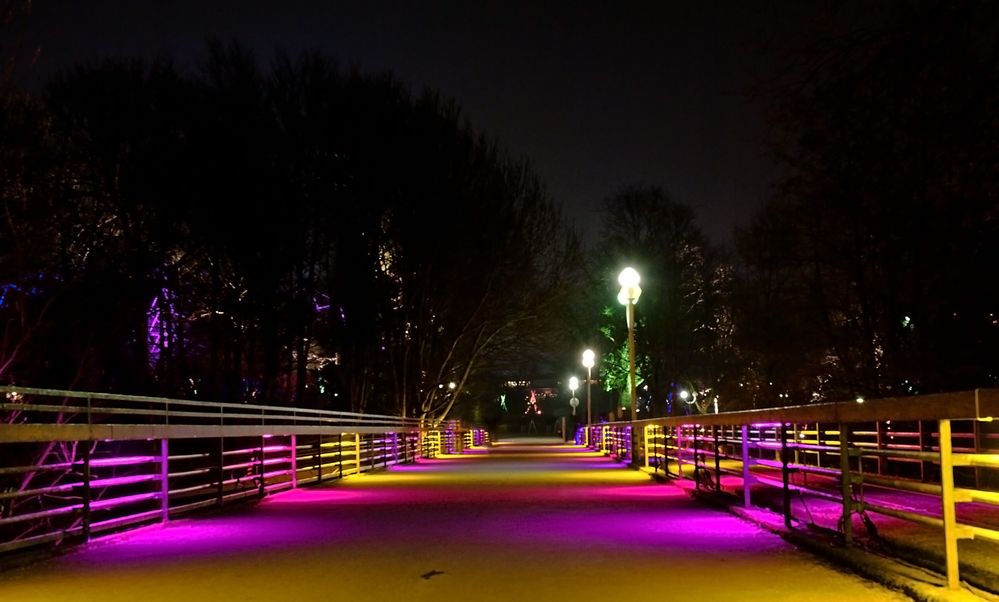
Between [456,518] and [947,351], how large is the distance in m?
11.1

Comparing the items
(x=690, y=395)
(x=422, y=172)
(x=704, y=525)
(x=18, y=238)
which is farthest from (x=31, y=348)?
(x=690, y=395)

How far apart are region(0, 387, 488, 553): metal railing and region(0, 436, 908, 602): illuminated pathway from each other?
0.63m

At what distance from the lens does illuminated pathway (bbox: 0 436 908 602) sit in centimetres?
716

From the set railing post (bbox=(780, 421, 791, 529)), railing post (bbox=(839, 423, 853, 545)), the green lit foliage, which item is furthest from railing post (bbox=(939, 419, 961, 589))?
the green lit foliage

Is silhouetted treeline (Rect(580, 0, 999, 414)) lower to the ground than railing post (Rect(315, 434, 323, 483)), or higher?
higher

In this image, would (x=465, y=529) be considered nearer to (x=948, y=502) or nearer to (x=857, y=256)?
(x=948, y=502)

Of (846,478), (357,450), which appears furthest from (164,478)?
(357,450)

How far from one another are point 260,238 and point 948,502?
24.2m

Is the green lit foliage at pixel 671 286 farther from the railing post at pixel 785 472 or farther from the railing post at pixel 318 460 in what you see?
the railing post at pixel 785 472

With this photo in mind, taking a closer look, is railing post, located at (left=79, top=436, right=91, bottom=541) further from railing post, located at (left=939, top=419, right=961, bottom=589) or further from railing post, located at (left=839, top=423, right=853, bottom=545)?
railing post, located at (left=939, top=419, right=961, bottom=589)

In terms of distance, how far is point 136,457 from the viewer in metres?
11.4

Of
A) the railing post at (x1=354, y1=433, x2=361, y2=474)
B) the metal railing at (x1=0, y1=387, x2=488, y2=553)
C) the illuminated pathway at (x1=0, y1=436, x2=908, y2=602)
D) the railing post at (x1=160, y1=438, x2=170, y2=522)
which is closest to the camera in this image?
the illuminated pathway at (x1=0, y1=436, x2=908, y2=602)

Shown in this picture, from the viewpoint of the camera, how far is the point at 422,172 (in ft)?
111

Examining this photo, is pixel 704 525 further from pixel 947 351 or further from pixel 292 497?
pixel 947 351
